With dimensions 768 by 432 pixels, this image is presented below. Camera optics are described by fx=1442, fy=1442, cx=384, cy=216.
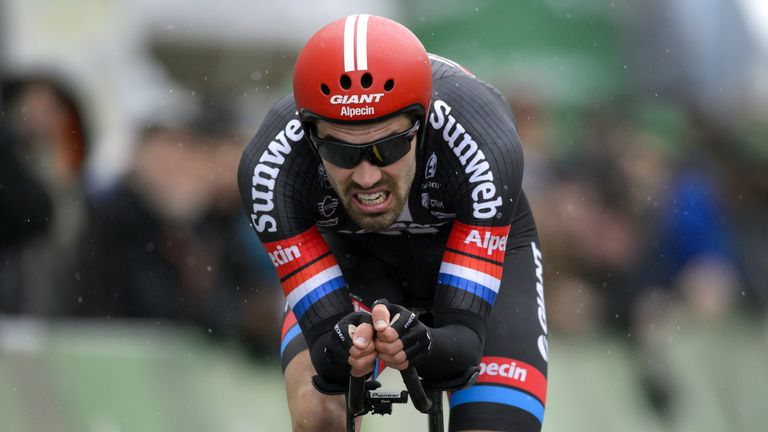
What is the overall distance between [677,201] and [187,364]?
4.61 metres

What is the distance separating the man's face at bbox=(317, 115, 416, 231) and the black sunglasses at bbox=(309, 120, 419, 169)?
21 mm

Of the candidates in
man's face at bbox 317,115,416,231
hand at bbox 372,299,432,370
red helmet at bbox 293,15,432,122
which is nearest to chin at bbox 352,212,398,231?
man's face at bbox 317,115,416,231

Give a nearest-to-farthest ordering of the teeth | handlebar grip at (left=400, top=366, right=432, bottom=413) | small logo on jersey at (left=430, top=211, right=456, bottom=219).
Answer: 1. handlebar grip at (left=400, top=366, right=432, bottom=413)
2. the teeth
3. small logo on jersey at (left=430, top=211, right=456, bottom=219)

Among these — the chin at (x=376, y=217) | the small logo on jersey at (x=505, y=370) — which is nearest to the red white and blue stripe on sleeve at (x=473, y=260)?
the chin at (x=376, y=217)

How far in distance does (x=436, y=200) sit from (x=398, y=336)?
1024 mm

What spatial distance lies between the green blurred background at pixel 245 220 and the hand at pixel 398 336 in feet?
12.7

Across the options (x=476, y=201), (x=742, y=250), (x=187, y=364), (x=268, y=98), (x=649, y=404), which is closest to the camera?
(x=476, y=201)

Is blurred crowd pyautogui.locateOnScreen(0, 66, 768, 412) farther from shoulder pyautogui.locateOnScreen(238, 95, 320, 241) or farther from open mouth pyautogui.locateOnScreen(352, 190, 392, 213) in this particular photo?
open mouth pyautogui.locateOnScreen(352, 190, 392, 213)

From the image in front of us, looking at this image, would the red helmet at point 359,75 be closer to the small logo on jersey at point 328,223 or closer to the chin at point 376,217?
the chin at point 376,217

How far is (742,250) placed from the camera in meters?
12.7

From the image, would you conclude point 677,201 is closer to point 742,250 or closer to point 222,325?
point 742,250

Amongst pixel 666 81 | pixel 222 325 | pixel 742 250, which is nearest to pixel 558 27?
pixel 666 81

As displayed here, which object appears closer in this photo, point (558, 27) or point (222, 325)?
point (222, 325)

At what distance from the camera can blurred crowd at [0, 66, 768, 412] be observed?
381 inches
